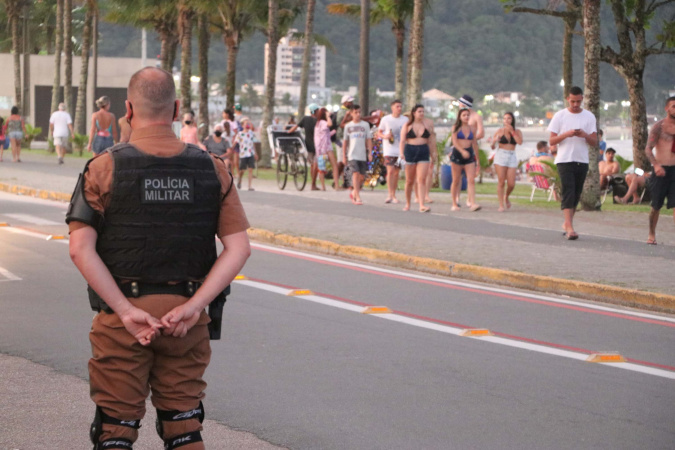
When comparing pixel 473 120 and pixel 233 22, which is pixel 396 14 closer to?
pixel 233 22

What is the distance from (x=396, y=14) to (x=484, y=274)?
27.0 meters

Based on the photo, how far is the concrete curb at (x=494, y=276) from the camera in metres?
10.2

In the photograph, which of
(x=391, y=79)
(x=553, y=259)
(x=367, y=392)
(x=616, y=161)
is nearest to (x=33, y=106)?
(x=616, y=161)

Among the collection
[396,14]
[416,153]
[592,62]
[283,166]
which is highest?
[396,14]

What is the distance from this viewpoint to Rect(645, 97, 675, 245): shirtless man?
13.3m

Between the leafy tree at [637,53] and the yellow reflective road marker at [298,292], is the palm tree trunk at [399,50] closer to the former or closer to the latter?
the leafy tree at [637,53]

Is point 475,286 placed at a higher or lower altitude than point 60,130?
lower

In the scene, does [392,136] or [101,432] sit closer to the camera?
[101,432]

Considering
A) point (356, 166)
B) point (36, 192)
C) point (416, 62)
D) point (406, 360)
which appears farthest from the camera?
point (416, 62)

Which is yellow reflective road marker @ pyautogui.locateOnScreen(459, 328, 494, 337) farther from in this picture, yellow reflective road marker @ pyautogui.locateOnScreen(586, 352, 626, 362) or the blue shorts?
the blue shorts

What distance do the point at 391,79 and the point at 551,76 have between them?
26714 millimetres

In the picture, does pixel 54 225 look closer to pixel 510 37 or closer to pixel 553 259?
pixel 553 259

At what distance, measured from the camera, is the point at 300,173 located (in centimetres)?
2381

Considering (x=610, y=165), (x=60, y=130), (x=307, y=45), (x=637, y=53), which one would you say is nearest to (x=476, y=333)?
(x=610, y=165)
